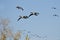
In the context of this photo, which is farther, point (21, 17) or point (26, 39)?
point (26, 39)

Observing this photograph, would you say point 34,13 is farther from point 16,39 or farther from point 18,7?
point 16,39

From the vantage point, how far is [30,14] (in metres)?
16.2

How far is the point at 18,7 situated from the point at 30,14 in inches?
45.3

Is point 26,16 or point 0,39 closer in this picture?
point 26,16

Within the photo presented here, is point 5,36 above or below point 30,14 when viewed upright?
below

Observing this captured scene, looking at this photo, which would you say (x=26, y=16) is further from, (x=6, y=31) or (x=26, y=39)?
(x=26, y=39)

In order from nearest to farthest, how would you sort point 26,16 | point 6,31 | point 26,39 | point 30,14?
1. point 30,14
2. point 26,16
3. point 6,31
4. point 26,39

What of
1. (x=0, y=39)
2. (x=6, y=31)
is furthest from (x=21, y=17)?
(x=0, y=39)

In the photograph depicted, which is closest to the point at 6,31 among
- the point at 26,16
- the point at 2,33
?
the point at 2,33

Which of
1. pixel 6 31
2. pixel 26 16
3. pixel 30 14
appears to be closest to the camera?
pixel 30 14

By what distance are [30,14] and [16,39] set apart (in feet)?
65.3

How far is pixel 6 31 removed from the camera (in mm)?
33562

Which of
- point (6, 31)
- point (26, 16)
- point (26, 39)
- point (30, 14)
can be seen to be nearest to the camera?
point (30, 14)

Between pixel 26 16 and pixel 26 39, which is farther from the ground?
pixel 26 16
